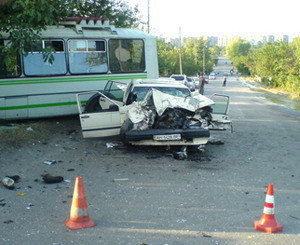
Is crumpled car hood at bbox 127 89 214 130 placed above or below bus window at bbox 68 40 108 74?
below

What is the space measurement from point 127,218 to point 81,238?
84 centimetres

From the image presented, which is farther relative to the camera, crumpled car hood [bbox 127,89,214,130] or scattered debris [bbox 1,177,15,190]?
crumpled car hood [bbox 127,89,214,130]

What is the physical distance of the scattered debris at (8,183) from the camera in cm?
600

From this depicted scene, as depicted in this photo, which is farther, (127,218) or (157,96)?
(157,96)

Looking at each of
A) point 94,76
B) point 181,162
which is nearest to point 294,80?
point 94,76

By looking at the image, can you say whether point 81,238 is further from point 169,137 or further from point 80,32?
point 80,32

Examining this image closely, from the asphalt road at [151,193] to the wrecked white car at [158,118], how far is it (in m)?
0.55

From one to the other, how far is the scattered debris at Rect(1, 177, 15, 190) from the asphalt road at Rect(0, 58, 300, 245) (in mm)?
81

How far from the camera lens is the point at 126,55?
12.9m

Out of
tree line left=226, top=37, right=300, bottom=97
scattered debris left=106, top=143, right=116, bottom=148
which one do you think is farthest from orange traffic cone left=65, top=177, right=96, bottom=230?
tree line left=226, top=37, right=300, bottom=97

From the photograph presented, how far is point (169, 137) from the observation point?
800 centimetres

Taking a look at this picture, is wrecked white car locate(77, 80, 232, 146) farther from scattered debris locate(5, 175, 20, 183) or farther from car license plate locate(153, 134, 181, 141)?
scattered debris locate(5, 175, 20, 183)

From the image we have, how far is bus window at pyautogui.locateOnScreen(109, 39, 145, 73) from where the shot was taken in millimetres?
12617

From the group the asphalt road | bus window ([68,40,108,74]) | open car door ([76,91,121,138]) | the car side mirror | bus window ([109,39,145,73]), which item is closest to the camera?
the asphalt road
